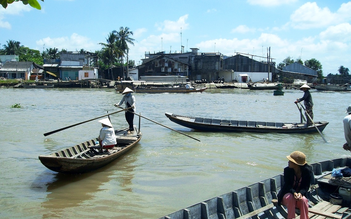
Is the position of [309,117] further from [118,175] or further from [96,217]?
[96,217]

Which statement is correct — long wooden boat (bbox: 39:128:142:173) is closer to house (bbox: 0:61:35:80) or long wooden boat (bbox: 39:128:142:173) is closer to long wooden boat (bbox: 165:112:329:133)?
long wooden boat (bbox: 165:112:329:133)

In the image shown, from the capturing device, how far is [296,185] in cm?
403

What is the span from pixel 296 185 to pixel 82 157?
5.67 m

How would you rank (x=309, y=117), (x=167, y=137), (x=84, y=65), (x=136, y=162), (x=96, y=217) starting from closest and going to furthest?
1. (x=96, y=217)
2. (x=136, y=162)
3. (x=309, y=117)
4. (x=167, y=137)
5. (x=84, y=65)

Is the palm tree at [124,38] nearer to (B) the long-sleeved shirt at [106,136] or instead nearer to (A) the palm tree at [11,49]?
(A) the palm tree at [11,49]

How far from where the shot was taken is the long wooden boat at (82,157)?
655 cm

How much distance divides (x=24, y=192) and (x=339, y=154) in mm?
9784

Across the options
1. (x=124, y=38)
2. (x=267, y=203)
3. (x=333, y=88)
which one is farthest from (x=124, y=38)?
(x=267, y=203)

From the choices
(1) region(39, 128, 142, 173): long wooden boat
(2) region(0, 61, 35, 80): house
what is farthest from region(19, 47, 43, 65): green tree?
(1) region(39, 128, 142, 173): long wooden boat

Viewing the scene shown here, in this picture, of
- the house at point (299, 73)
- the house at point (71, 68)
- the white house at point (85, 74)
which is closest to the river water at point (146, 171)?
the white house at point (85, 74)

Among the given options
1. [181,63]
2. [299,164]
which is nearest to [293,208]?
[299,164]

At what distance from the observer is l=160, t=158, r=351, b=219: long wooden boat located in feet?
13.5

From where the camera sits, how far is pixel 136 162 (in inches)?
360

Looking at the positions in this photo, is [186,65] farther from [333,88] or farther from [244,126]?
[244,126]
